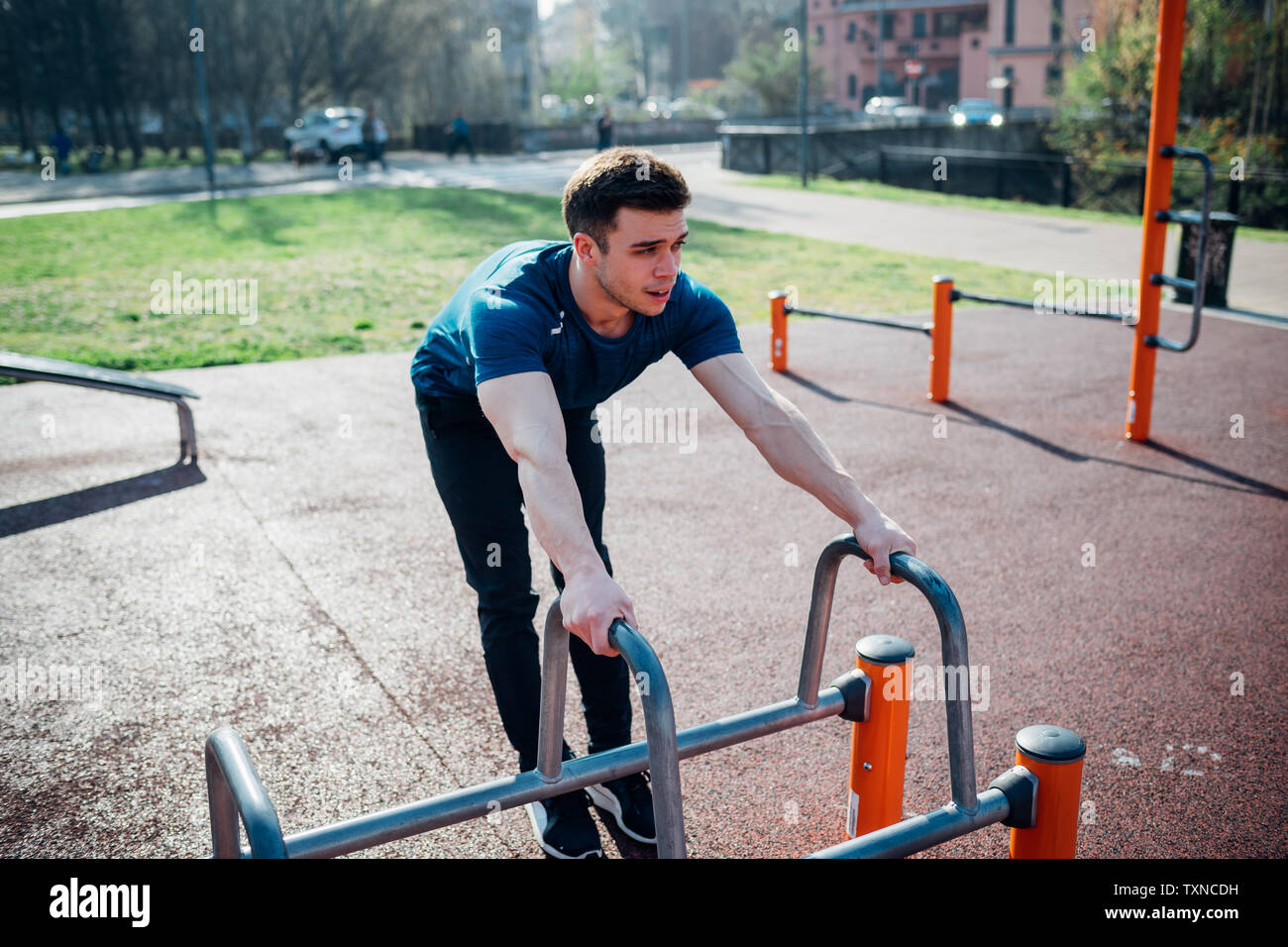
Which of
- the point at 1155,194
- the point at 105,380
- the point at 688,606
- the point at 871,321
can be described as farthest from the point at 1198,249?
the point at 105,380

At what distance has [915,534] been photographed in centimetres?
520

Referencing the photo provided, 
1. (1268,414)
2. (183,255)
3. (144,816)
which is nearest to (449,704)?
(144,816)

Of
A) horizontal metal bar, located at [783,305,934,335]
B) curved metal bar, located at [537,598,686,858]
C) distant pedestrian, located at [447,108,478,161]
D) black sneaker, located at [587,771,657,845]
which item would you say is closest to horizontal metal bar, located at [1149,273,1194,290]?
horizontal metal bar, located at [783,305,934,335]

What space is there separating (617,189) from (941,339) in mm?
5637

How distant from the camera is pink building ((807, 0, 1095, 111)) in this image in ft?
200

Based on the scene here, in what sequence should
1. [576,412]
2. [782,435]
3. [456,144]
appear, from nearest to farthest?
Result: [782,435] < [576,412] < [456,144]

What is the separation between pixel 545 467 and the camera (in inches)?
82.4

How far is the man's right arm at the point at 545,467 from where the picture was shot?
6.60 feet

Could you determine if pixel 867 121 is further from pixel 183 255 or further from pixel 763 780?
pixel 763 780

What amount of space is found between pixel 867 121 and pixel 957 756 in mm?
43158

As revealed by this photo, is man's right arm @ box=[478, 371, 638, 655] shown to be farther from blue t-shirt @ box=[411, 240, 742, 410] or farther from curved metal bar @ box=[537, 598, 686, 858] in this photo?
curved metal bar @ box=[537, 598, 686, 858]

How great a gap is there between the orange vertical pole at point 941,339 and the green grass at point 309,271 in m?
3.14

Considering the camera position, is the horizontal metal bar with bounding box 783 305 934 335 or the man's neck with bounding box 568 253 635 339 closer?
the man's neck with bounding box 568 253 635 339

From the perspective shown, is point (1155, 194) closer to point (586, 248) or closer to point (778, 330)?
point (778, 330)
